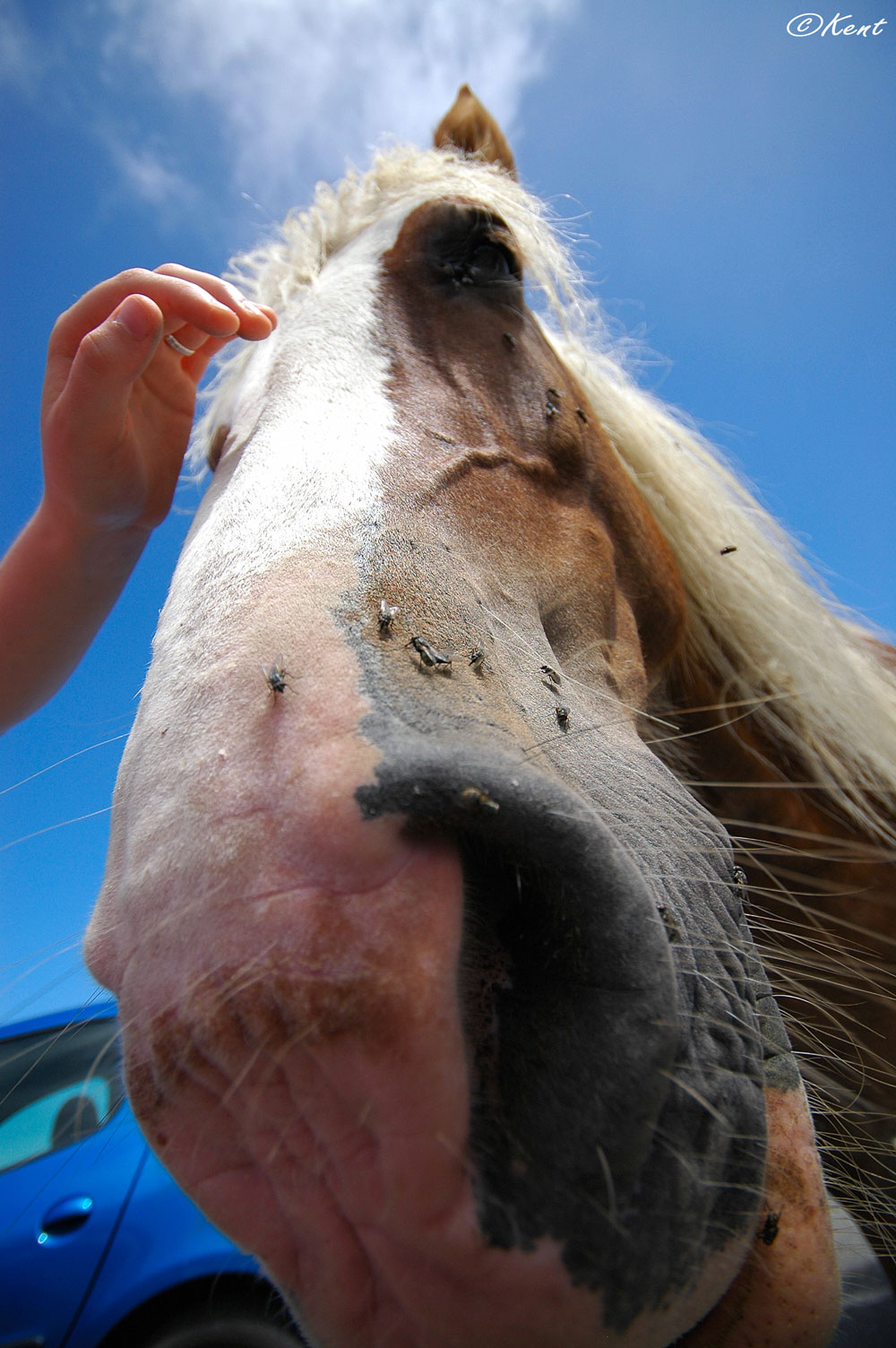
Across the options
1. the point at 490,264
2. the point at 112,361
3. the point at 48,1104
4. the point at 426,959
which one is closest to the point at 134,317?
the point at 112,361

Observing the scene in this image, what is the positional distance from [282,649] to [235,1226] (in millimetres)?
567

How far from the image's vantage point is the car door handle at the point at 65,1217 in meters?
2.34

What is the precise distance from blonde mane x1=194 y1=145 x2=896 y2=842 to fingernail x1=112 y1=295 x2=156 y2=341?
438mm

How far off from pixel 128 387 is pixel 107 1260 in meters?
2.89

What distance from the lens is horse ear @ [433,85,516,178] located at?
84.0 inches

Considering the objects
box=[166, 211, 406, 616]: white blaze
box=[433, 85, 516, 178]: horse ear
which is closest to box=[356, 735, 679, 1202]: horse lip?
box=[166, 211, 406, 616]: white blaze

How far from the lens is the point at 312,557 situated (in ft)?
2.79

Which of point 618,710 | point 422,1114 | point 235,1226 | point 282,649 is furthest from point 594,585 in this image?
point 235,1226

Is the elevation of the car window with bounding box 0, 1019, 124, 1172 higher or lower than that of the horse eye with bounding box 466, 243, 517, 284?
lower

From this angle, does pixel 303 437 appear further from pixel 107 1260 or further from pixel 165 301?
pixel 107 1260

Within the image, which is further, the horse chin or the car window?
the car window

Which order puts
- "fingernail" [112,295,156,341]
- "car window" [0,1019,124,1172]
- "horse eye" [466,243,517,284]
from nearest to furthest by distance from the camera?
1. "fingernail" [112,295,156,341]
2. "horse eye" [466,243,517,284]
3. "car window" [0,1019,124,1172]

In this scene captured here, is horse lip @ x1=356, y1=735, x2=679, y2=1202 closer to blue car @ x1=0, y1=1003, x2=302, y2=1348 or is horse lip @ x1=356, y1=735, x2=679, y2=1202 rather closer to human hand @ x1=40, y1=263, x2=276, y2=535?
human hand @ x1=40, y1=263, x2=276, y2=535

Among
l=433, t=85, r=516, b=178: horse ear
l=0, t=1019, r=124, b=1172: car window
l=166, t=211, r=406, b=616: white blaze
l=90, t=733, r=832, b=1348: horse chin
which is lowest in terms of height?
l=0, t=1019, r=124, b=1172: car window
